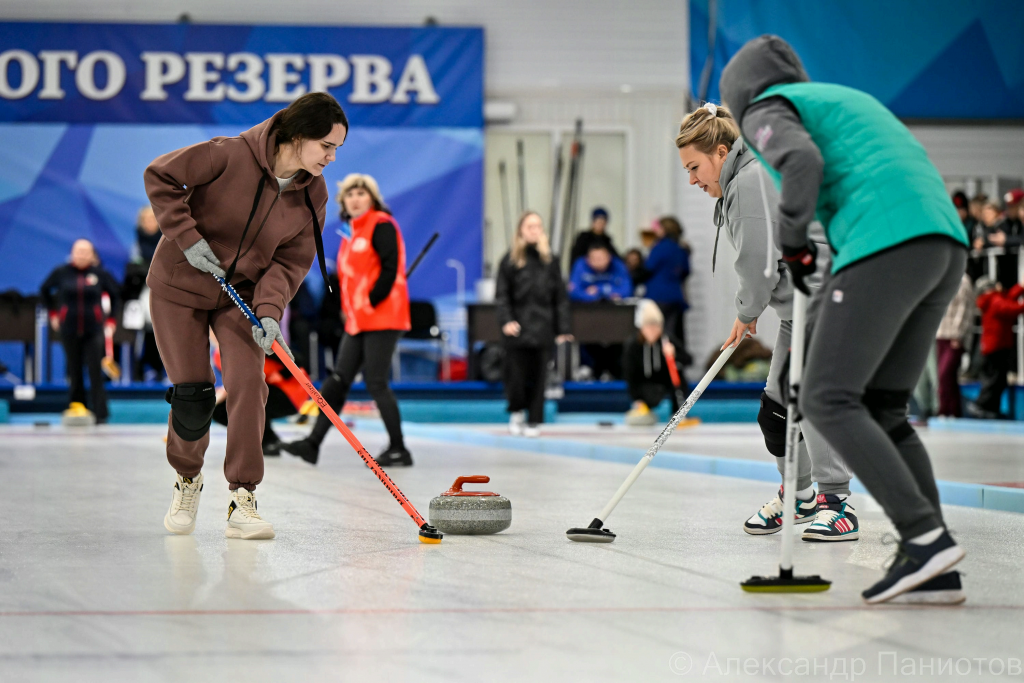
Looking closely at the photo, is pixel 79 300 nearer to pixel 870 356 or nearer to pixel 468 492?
pixel 468 492

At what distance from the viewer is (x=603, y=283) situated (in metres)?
13.1

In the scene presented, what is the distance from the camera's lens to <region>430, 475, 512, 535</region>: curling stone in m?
3.58

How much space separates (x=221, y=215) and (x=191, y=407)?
23.7 inches

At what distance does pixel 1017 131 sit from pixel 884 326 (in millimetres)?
14705

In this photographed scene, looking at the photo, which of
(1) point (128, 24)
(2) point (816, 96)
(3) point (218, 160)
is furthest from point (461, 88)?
(2) point (816, 96)

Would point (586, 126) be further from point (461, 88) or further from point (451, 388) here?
point (451, 388)

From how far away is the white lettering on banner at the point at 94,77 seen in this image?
47.3ft

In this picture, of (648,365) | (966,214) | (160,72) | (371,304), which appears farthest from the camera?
(160,72)

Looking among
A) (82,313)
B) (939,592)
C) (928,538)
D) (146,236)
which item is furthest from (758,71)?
(146,236)

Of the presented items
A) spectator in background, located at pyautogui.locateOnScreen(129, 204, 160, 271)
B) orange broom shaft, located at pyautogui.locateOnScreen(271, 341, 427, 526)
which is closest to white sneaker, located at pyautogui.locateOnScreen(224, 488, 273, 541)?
orange broom shaft, located at pyautogui.locateOnScreen(271, 341, 427, 526)

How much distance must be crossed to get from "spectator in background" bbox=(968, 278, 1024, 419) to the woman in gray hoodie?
7517 millimetres

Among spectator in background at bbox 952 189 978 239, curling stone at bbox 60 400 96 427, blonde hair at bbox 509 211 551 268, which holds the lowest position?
curling stone at bbox 60 400 96 427

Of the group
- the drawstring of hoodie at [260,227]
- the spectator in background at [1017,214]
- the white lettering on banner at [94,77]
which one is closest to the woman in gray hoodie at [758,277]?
the drawstring of hoodie at [260,227]

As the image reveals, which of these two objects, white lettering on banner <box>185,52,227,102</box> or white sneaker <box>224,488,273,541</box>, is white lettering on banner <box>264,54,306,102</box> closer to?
white lettering on banner <box>185,52,227,102</box>
